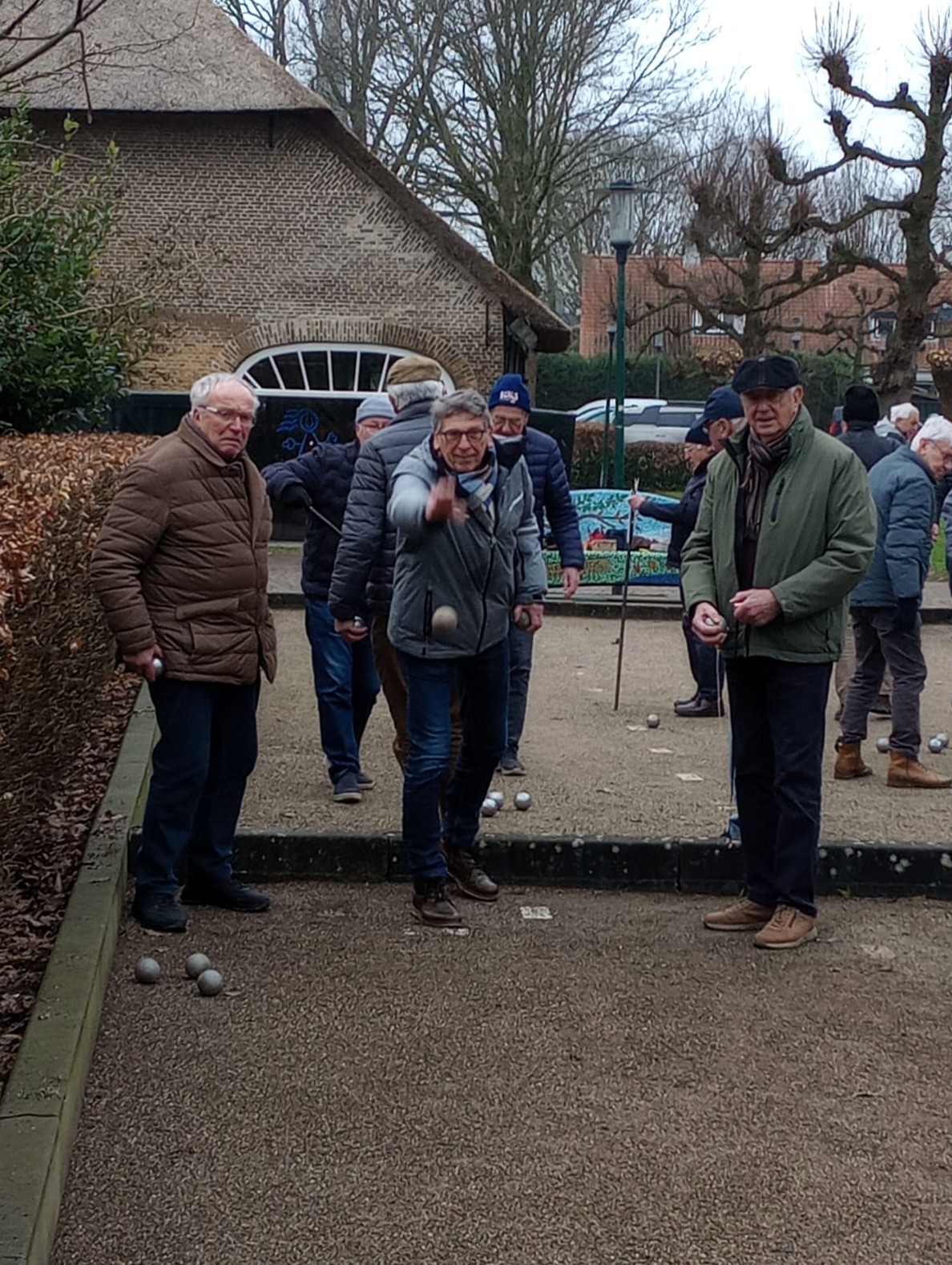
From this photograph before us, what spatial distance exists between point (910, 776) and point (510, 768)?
2.08 meters

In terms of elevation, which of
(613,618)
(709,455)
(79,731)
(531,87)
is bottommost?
(613,618)

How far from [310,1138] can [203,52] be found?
2344 cm

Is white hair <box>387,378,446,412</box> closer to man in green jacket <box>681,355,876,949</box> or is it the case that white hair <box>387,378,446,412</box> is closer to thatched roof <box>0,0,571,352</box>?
man in green jacket <box>681,355,876,949</box>

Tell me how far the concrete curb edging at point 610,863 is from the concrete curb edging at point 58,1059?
2.30 ft

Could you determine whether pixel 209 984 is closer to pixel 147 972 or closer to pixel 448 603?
pixel 147 972

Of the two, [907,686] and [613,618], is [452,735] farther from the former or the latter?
[613,618]

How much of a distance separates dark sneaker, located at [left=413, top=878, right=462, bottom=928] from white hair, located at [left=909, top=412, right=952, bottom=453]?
4.12 metres

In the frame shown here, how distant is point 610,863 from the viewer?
6.88 m

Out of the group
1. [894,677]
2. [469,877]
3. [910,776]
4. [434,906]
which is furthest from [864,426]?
[434,906]

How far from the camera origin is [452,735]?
6871mm

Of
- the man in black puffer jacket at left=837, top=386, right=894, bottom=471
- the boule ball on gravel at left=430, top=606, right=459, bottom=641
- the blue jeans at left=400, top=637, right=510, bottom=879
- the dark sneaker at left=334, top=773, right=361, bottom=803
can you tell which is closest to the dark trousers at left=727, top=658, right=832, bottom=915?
the blue jeans at left=400, top=637, right=510, bottom=879

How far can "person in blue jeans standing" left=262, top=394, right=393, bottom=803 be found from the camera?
800 centimetres

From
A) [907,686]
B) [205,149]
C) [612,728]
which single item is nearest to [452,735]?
[907,686]

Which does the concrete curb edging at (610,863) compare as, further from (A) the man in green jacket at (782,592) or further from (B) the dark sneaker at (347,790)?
(B) the dark sneaker at (347,790)
